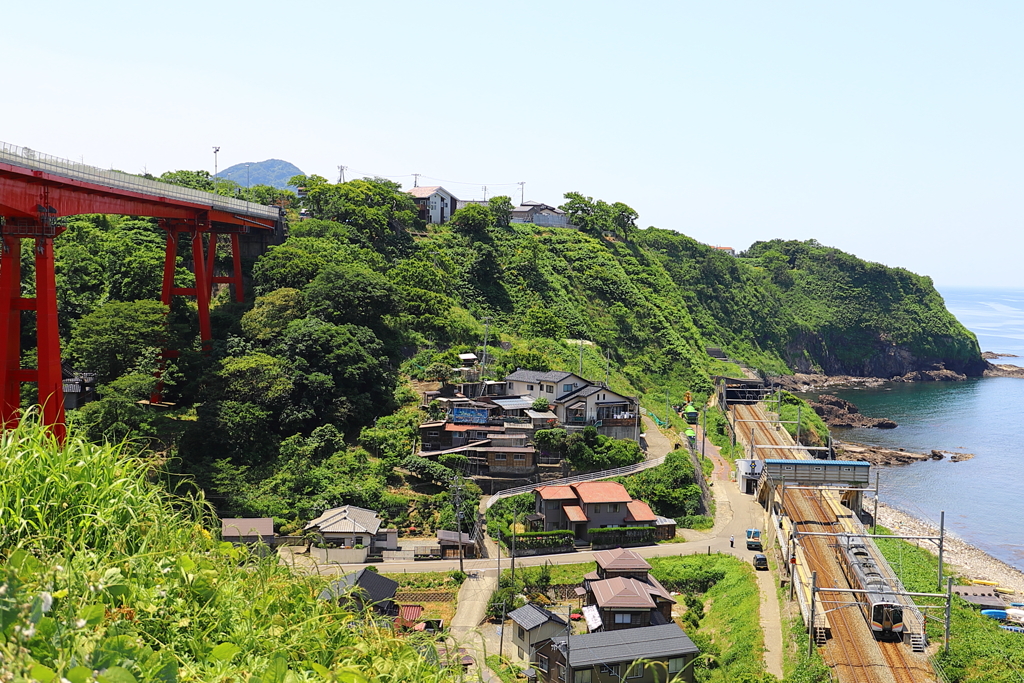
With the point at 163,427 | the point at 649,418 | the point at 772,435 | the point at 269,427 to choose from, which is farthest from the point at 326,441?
Result: the point at 772,435

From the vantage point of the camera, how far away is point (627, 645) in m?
22.1

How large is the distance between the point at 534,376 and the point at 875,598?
22273mm

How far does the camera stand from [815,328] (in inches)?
3750

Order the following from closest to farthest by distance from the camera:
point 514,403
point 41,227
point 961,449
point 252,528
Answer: point 41,227, point 252,528, point 514,403, point 961,449

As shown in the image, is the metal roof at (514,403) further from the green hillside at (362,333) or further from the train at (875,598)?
the train at (875,598)

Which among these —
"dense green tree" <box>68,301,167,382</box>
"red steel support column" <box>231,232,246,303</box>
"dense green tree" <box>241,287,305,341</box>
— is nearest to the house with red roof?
"dense green tree" <box>241,287,305,341</box>

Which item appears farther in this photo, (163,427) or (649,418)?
(649,418)

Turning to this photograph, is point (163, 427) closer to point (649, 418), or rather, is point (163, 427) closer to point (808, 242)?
point (649, 418)

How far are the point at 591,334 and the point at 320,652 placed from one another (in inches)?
2225

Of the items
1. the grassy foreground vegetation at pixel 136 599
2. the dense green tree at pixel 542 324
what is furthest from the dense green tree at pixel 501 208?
the grassy foreground vegetation at pixel 136 599

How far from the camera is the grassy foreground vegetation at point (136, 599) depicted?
4531 mm

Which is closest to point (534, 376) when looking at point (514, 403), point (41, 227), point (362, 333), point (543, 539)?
point (514, 403)

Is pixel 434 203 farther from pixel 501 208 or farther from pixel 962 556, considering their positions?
pixel 962 556

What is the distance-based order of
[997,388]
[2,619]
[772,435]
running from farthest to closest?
[997,388] → [772,435] → [2,619]
